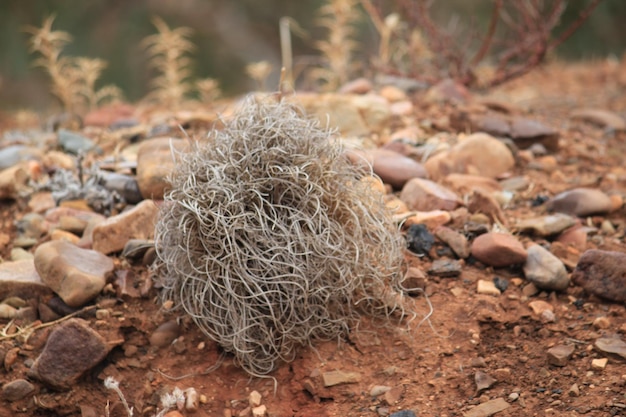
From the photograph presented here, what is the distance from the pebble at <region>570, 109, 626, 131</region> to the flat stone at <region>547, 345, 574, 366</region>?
80.2 inches

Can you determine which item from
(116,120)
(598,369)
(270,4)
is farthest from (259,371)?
(270,4)

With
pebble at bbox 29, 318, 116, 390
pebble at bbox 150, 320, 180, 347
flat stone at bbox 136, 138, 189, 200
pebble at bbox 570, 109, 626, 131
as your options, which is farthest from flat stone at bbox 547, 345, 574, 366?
pebble at bbox 570, 109, 626, 131

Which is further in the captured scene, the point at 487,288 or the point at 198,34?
the point at 198,34

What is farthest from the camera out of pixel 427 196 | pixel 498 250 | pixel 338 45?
pixel 338 45

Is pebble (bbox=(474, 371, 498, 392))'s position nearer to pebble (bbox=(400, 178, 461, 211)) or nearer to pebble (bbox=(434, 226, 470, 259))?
pebble (bbox=(434, 226, 470, 259))

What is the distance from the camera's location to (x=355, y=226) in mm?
2277

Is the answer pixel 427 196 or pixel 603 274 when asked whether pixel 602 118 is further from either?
pixel 603 274

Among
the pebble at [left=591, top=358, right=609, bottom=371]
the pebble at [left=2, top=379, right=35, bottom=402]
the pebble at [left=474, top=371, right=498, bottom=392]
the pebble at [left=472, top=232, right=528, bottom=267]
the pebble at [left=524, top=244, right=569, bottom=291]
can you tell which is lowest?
the pebble at [left=474, top=371, right=498, bottom=392]

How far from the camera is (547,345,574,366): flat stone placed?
6.72 ft

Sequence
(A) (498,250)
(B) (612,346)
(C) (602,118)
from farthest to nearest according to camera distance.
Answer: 1. (C) (602,118)
2. (A) (498,250)
3. (B) (612,346)

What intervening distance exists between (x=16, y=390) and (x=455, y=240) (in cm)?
143

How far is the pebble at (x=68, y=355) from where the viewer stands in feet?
6.99

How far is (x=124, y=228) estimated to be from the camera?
2506mm

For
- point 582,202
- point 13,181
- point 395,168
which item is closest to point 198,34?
point 13,181
